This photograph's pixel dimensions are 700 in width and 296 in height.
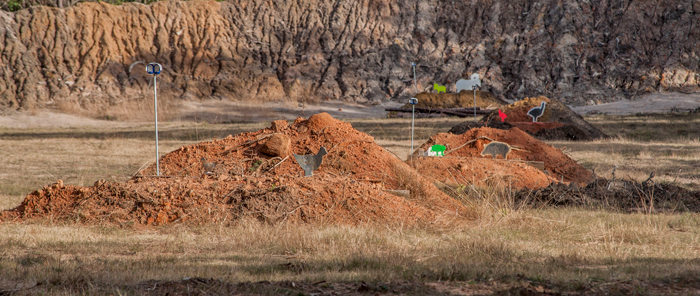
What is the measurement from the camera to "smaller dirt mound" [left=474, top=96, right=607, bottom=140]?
2156 cm

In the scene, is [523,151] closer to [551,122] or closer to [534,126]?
[534,126]

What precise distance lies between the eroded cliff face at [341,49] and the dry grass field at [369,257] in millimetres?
33936

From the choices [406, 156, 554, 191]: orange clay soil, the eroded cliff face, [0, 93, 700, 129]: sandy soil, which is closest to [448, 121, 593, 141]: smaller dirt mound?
[406, 156, 554, 191]: orange clay soil

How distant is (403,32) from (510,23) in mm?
8381

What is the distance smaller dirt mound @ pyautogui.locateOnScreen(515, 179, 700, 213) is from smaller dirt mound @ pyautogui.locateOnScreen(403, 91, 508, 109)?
28663 mm

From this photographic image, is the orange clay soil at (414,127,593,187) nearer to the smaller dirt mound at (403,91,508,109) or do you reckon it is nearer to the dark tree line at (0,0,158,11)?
the smaller dirt mound at (403,91,508,109)

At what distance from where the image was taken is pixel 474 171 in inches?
430

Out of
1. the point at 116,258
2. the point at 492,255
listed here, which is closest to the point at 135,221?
the point at 116,258

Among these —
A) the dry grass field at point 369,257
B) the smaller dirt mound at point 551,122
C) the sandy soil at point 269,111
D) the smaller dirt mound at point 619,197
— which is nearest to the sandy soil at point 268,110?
the sandy soil at point 269,111

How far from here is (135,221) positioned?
731 cm

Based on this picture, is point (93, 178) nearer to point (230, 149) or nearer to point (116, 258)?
point (230, 149)

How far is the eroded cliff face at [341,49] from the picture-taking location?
4016cm

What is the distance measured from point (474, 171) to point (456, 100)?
28755mm

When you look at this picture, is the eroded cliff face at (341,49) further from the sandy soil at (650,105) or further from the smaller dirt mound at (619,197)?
the smaller dirt mound at (619,197)
